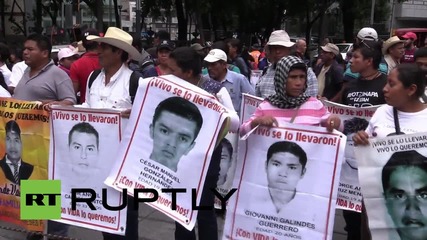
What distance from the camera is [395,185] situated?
3344 millimetres

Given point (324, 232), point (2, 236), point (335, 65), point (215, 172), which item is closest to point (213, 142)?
point (215, 172)

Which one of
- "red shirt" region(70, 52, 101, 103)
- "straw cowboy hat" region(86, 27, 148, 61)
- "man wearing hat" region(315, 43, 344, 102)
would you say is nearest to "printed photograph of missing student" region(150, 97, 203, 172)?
"straw cowboy hat" region(86, 27, 148, 61)

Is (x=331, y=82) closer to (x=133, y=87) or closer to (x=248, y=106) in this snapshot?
(x=248, y=106)

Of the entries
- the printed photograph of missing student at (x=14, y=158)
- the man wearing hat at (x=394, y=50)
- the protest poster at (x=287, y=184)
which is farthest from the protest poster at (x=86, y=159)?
the man wearing hat at (x=394, y=50)

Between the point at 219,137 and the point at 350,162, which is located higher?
the point at 219,137

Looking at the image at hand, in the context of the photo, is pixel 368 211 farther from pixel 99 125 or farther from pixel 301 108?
pixel 99 125

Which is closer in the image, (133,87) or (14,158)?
(133,87)

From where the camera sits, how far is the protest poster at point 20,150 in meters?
4.37

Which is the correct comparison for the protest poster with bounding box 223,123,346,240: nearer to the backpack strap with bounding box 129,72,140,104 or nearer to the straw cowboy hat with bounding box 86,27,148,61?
the backpack strap with bounding box 129,72,140,104

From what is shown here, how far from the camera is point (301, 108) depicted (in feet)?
11.8

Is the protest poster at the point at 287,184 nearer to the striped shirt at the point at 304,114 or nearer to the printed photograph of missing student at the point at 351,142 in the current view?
the striped shirt at the point at 304,114

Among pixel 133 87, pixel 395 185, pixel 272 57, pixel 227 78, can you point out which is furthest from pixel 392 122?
pixel 227 78

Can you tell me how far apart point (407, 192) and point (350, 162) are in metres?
1.21

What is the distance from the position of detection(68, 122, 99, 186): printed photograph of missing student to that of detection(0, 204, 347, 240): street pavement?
1208 millimetres
